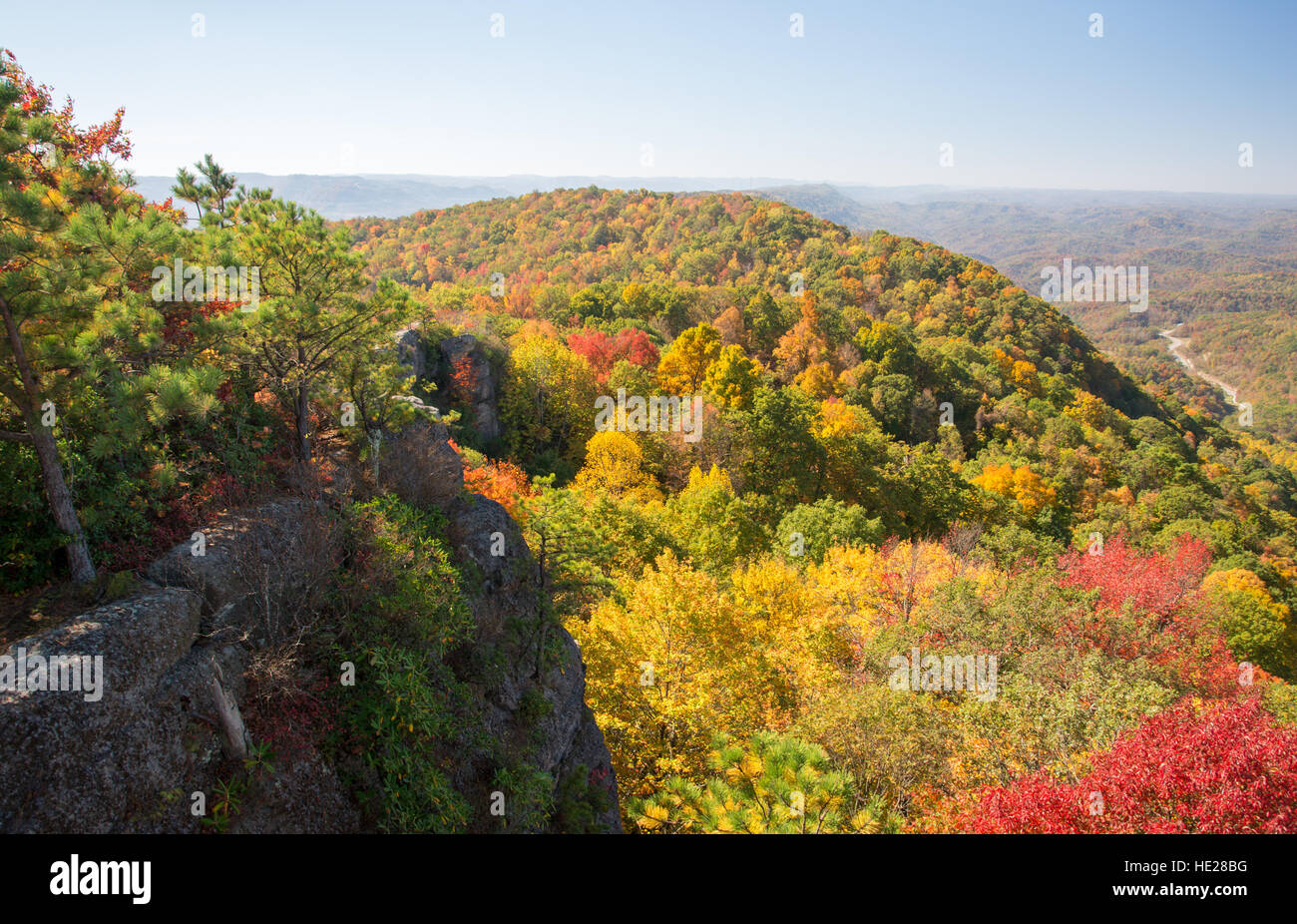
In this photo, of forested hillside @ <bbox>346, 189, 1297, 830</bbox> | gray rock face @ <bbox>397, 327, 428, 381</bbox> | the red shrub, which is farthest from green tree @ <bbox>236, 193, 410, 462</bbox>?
gray rock face @ <bbox>397, 327, 428, 381</bbox>

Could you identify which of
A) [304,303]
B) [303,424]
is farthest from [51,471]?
[303,424]

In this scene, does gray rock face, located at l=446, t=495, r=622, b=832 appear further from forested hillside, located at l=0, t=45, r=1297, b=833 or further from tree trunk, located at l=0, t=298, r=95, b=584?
tree trunk, located at l=0, t=298, r=95, b=584

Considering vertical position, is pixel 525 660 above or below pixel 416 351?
below

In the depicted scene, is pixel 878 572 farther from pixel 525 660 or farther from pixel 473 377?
pixel 473 377
